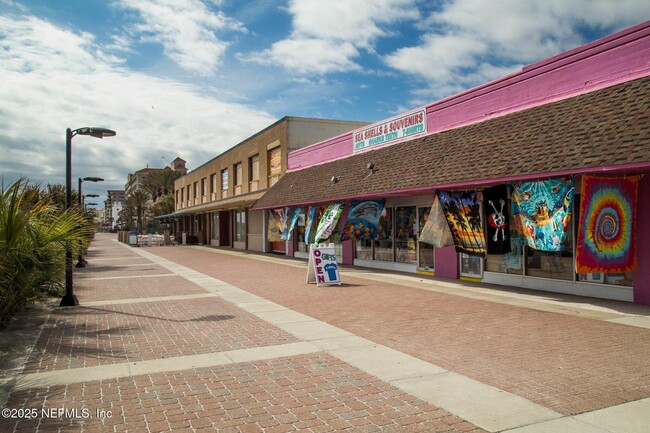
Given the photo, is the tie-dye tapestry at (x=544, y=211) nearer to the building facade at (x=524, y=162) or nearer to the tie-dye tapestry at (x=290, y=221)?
the building facade at (x=524, y=162)

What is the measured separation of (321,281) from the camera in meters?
13.7

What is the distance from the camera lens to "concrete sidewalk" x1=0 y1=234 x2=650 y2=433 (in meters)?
4.52

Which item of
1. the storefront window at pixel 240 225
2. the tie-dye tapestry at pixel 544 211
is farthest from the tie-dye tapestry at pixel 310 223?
the storefront window at pixel 240 225

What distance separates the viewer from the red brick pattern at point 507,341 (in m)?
5.26

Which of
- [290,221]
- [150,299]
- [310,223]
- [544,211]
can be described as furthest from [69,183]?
[290,221]

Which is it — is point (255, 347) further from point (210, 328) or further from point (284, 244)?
point (284, 244)

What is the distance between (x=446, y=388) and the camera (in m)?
5.28

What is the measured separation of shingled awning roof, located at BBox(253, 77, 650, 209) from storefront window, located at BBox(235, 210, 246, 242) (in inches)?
674

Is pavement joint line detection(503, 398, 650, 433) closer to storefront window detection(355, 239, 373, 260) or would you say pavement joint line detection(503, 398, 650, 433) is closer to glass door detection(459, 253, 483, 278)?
glass door detection(459, 253, 483, 278)

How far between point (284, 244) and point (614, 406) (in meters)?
24.3

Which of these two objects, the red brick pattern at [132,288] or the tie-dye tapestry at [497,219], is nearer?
the tie-dye tapestry at [497,219]

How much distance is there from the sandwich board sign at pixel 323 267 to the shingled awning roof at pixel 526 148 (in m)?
2.79

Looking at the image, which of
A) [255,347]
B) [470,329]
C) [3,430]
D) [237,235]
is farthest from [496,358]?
[237,235]

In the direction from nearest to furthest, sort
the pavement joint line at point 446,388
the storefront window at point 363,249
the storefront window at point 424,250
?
the pavement joint line at point 446,388, the storefront window at point 424,250, the storefront window at point 363,249
